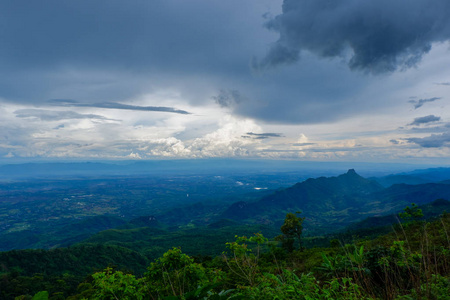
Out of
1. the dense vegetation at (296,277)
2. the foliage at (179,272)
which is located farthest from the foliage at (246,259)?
the foliage at (179,272)

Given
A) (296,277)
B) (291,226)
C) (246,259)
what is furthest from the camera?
(291,226)

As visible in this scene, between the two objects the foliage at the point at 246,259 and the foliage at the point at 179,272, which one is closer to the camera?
the foliage at the point at 246,259

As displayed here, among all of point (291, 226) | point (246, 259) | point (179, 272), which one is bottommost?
point (291, 226)

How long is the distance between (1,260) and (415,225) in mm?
183921

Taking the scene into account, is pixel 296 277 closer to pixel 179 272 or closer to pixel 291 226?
Answer: pixel 179 272

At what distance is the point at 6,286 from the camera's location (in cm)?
7606

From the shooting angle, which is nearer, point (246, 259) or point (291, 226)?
point (246, 259)

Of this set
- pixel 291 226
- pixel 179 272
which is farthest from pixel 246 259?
pixel 291 226

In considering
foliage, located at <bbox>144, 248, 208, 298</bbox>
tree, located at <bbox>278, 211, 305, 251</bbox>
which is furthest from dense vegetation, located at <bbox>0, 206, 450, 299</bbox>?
tree, located at <bbox>278, 211, 305, 251</bbox>

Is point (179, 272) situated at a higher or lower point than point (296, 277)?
lower

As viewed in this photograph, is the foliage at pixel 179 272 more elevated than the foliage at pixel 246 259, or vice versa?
the foliage at pixel 246 259

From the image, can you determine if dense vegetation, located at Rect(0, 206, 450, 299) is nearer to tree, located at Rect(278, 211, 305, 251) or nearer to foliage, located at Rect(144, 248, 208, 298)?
foliage, located at Rect(144, 248, 208, 298)

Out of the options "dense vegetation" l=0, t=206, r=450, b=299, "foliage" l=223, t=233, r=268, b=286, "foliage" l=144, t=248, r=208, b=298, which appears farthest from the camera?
"foliage" l=144, t=248, r=208, b=298

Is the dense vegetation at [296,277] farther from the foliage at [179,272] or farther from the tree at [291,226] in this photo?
the tree at [291,226]
